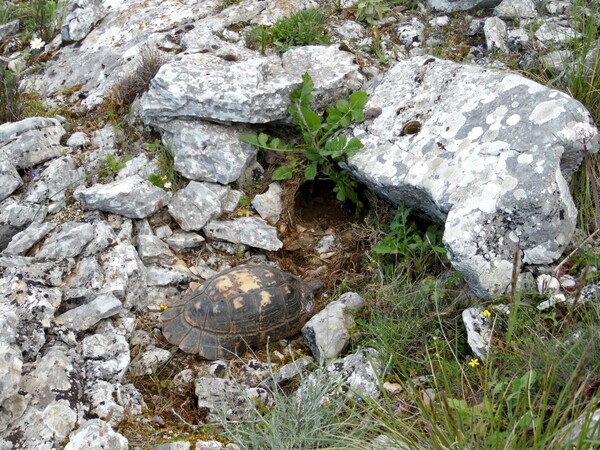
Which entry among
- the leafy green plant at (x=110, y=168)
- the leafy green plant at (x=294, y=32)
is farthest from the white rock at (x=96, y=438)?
the leafy green plant at (x=294, y=32)

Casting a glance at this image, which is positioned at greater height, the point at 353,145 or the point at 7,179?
the point at 7,179

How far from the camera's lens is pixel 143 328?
177 inches

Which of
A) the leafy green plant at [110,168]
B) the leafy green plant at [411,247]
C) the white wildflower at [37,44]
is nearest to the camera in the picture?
the leafy green plant at [411,247]

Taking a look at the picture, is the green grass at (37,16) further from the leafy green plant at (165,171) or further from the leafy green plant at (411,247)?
the leafy green plant at (411,247)

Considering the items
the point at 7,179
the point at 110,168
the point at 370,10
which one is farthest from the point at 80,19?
the point at 370,10

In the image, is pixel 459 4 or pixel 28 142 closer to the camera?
pixel 28 142

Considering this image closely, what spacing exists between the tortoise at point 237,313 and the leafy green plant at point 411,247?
0.66 metres

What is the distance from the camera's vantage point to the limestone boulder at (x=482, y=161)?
4.04m

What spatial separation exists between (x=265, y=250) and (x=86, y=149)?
1.67m

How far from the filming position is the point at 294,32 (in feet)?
19.0

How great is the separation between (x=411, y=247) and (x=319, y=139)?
3.81 feet

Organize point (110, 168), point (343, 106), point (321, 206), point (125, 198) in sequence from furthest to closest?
1. point (321, 206)
2. point (110, 168)
3. point (343, 106)
4. point (125, 198)

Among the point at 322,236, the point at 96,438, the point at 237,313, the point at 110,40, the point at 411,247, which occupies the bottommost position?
the point at 322,236

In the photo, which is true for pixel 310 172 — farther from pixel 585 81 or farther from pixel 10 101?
pixel 10 101
